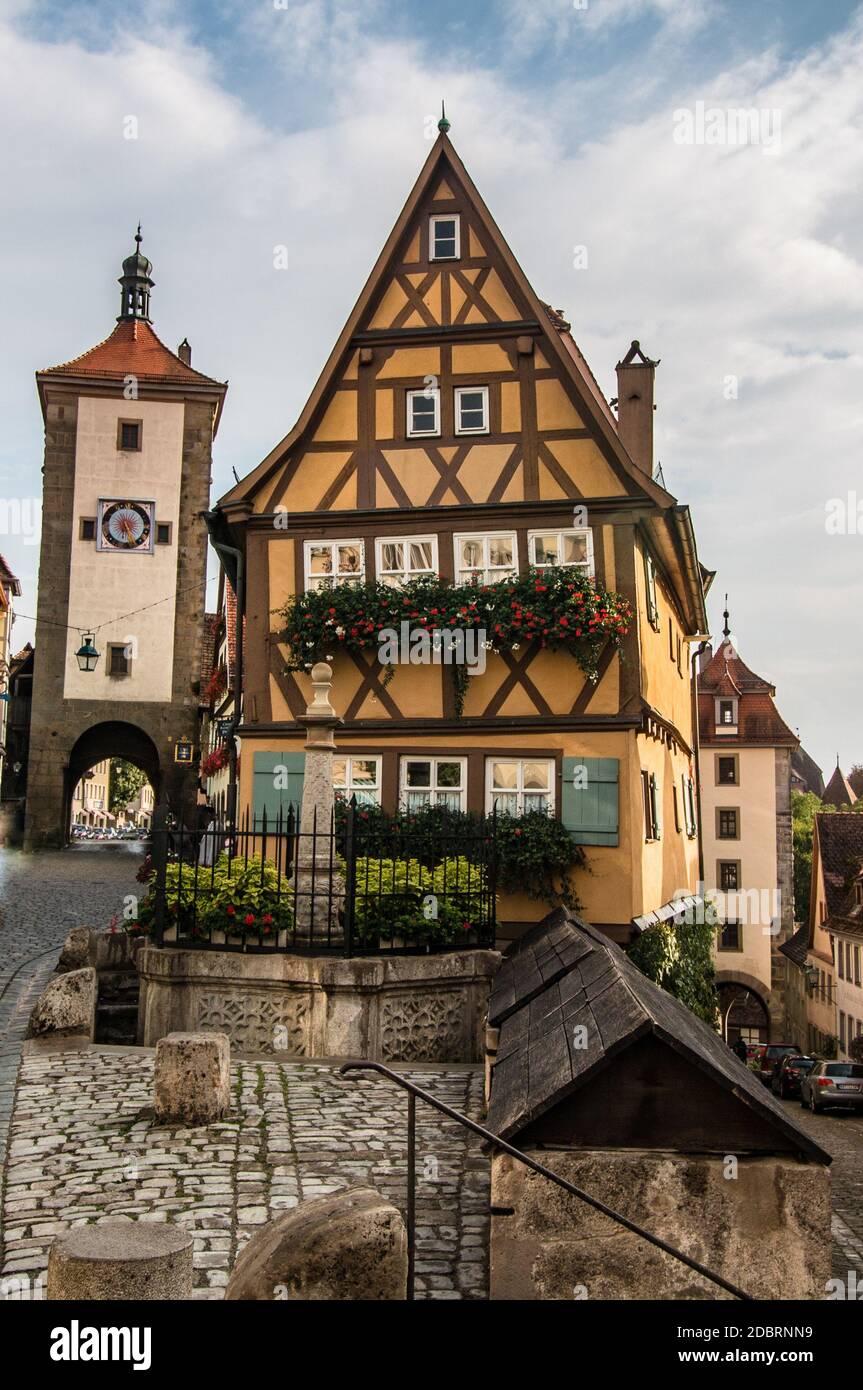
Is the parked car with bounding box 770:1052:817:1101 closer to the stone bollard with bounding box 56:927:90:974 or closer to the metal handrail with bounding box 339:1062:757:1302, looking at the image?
the stone bollard with bounding box 56:927:90:974

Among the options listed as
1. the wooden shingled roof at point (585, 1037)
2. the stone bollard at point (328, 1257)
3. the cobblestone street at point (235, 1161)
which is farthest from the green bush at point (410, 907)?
the stone bollard at point (328, 1257)

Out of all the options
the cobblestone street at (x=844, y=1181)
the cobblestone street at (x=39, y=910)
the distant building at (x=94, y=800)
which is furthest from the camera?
the distant building at (x=94, y=800)

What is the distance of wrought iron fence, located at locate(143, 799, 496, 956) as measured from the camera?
11312 mm

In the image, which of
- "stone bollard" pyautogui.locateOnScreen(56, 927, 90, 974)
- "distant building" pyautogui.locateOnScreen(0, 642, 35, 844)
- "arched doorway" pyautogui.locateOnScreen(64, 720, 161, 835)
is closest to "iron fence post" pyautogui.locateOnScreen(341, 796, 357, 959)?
"stone bollard" pyautogui.locateOnScreen(56, 927, 90, 974)

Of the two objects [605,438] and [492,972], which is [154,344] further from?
[492,972]

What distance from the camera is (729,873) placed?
52188 millimetres

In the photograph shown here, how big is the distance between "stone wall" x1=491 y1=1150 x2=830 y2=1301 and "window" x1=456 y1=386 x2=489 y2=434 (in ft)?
43.0

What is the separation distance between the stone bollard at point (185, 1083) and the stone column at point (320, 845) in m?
2.55

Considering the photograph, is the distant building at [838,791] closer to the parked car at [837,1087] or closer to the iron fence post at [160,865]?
the parked car at [837,1087]

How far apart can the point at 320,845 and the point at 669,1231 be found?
739cm

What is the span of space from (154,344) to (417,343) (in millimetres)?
33332

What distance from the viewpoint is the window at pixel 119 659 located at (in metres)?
45.2
